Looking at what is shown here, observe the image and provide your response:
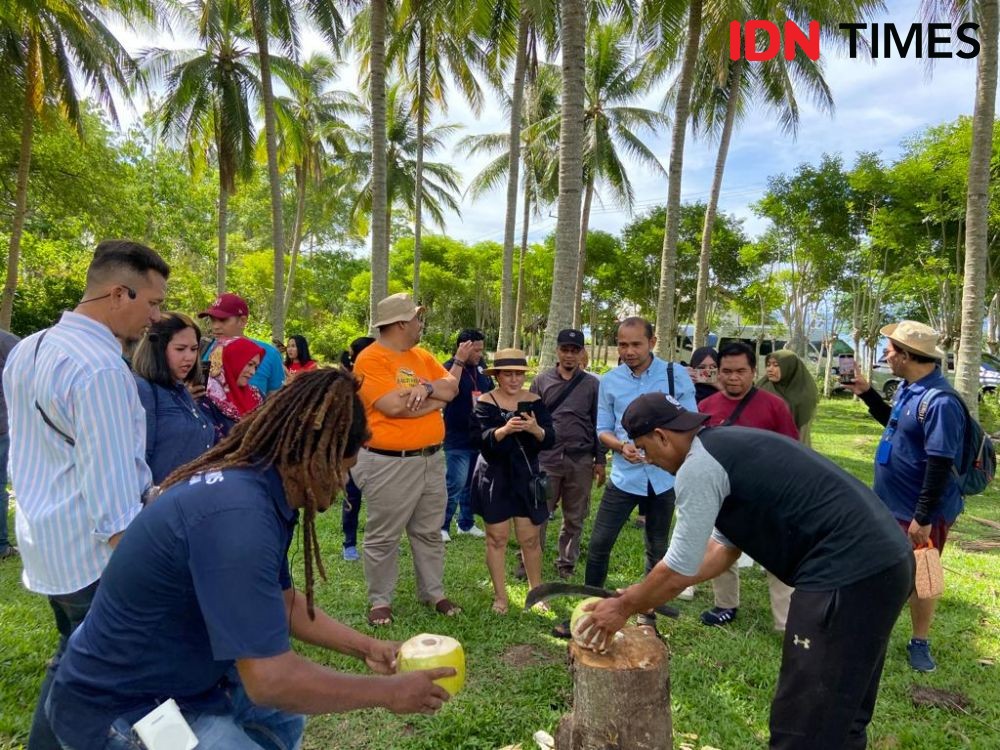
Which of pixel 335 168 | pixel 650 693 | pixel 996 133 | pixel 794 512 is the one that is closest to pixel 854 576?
pixel 794 512

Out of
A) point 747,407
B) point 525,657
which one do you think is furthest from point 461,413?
point 747,407

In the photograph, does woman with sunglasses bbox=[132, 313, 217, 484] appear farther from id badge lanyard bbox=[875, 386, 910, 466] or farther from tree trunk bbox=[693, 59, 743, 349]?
tree trunk bbox=[693, 59, 743, 349]

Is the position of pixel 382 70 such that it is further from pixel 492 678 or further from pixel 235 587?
pixel 235 587

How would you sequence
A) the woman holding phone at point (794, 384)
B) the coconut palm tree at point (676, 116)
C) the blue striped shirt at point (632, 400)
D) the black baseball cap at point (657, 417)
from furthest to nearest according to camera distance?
the coconut palm tree at point (676, 116)
the woman holding phone at point (794, 384)
the blue striped shirt at point (632, 400)
the black baseball cap at point (657, 417)

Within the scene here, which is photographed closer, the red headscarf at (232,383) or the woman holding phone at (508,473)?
the red headscarf at (232,383)

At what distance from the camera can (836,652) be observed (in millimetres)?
2156

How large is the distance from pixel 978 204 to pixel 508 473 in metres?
7.59

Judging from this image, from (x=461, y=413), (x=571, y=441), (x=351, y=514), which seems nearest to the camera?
(x=571, y=441)

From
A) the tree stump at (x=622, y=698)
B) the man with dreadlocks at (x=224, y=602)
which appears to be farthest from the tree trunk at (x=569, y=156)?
the man with dreadlocks at (x=224, y=602)

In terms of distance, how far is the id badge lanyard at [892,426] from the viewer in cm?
367

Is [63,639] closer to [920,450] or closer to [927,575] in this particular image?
[927,575]

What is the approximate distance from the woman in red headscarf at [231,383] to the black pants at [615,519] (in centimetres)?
240

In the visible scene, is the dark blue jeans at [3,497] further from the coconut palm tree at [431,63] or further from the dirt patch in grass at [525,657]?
the coconut palm tree at [431,63]

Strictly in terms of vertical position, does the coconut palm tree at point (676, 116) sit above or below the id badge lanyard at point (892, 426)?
above
